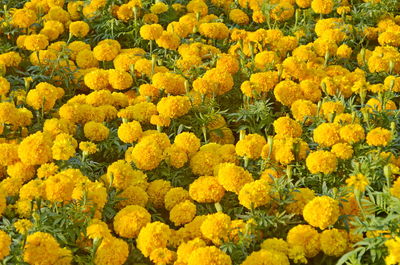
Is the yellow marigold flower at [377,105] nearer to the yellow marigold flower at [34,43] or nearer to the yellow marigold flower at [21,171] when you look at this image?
the yellow marigold flower at [21,171]

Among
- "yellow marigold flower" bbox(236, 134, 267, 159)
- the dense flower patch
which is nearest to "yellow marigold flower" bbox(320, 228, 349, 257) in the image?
the dense flower patch

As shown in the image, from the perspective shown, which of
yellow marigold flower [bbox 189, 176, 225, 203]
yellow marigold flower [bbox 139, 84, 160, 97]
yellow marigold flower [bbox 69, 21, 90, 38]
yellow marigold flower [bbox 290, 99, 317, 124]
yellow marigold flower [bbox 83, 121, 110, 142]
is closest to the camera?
yellow marigold flower [bbox 189, 176, 225, 203]

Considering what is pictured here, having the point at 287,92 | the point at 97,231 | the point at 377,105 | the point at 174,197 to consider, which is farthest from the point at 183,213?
the point at 377,105

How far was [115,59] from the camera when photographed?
445cm

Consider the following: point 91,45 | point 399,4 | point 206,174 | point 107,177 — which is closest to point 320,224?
point 206,174

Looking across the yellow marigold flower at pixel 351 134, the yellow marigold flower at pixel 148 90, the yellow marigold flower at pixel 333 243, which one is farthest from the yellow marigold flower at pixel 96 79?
the yellow marigold flower at pixel 333 243

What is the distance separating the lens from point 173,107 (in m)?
3.66

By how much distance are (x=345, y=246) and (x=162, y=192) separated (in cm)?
98

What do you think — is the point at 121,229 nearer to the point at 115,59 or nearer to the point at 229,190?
the point at 229,190

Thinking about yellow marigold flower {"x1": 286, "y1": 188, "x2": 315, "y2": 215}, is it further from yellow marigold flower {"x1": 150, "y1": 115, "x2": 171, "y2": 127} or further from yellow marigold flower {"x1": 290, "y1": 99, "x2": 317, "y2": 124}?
yellow marigold flower {"x1": 150, "y1": 115, "x2": 171, "y2": 127}

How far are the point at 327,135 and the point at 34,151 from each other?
1507mm

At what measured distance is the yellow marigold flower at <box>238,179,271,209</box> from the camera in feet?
9.34

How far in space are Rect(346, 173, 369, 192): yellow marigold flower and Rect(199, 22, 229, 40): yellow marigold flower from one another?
2230mm

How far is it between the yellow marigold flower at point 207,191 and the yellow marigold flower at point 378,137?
850mm
